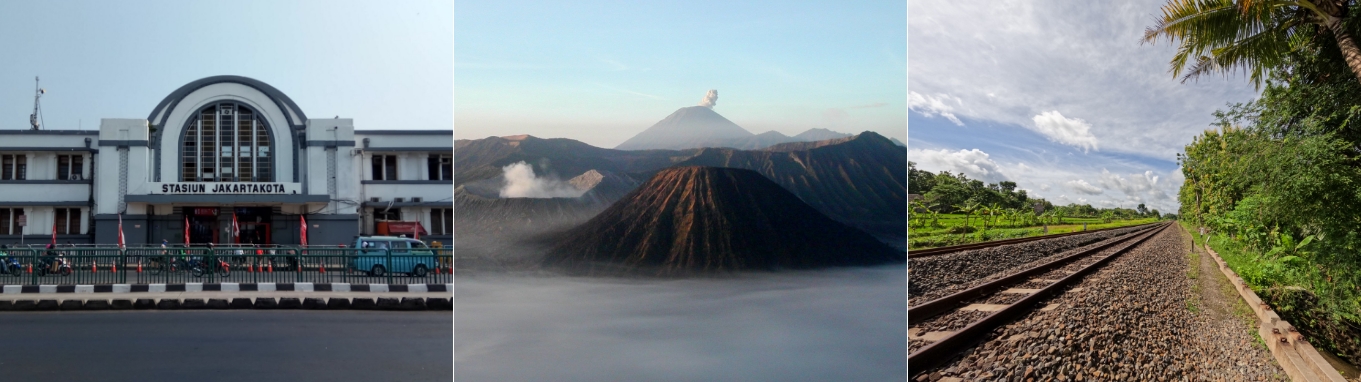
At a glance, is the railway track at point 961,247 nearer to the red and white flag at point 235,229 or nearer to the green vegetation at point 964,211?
the green vegetation at point 964,211

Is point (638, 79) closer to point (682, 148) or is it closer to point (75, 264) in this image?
point (682, 148)

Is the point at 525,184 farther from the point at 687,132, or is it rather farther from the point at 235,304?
the point at 235,304

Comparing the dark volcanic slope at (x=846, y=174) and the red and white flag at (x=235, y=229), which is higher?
the dark volcanic slope at (x=846, y=174)

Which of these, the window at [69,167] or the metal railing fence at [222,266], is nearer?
the metal railing fence at [222,266]

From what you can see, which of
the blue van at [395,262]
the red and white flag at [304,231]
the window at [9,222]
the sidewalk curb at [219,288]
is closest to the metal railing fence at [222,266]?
the blue van at [395,262]

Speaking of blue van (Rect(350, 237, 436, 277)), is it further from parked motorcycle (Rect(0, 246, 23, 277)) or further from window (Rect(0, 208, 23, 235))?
window (Rect(0, 208, 23, 235))

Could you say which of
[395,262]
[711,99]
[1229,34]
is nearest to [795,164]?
[711,99]

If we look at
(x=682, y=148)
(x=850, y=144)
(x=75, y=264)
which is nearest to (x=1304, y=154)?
(x=850, y=144)
